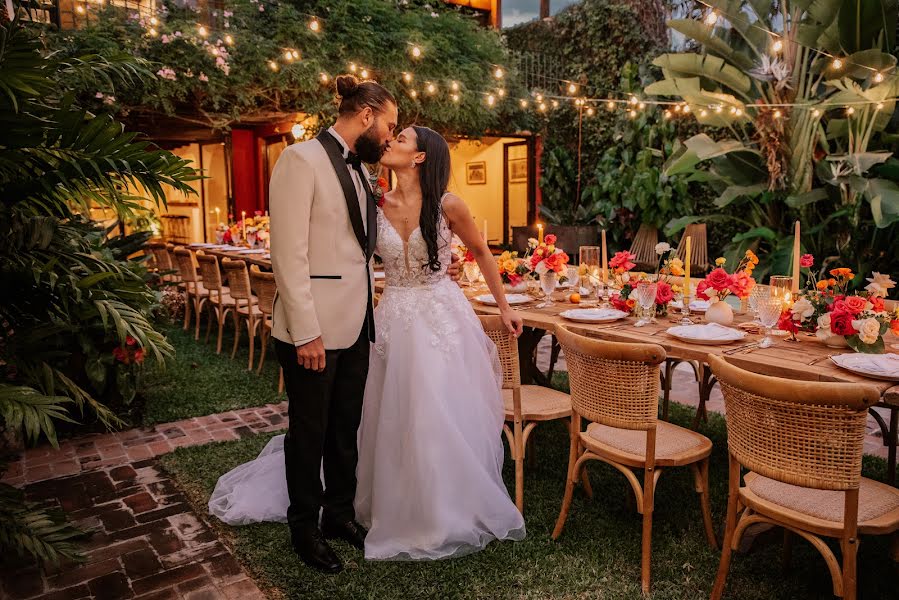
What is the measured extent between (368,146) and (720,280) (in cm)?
181

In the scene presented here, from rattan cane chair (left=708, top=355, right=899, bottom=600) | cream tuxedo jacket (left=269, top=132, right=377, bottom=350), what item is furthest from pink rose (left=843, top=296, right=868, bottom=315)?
cream tuxedo jacket (left=269, top=132, right=377, bottom=350)

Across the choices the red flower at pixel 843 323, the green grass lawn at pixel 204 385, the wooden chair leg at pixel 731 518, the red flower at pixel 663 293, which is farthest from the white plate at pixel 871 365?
the green grass lawn at pixel 204 385

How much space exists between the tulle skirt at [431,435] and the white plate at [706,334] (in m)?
0.82

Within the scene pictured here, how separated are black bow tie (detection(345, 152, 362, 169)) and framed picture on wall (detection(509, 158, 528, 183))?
12.0m

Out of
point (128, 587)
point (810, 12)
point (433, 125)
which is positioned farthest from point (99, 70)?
point (433, 125)

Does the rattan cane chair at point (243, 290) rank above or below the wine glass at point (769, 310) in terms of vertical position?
below

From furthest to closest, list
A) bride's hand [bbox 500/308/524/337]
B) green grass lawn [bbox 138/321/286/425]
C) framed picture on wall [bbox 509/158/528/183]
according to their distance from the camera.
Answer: framed picture on wall [bbox 509/158/528/183] → green grass lawn [bbox 138/321/286/425] → bride's hand [bbox 500/308/524/337]

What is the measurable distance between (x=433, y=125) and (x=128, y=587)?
30.7ft

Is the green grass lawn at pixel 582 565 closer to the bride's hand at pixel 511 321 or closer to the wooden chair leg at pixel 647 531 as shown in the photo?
the wooden chair leg at pixel 647 531

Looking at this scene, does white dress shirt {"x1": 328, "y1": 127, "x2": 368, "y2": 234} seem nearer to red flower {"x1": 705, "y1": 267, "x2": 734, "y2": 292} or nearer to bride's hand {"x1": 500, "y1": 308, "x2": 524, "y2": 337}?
bride's hand {"x1": 500, "y1": 308, "x2": 524, "y2": 337}

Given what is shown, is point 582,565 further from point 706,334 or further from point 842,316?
point 842,316

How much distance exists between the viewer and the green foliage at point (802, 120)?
21.6ft

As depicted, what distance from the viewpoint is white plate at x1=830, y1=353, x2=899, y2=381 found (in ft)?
7.47

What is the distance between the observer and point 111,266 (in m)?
2.70
